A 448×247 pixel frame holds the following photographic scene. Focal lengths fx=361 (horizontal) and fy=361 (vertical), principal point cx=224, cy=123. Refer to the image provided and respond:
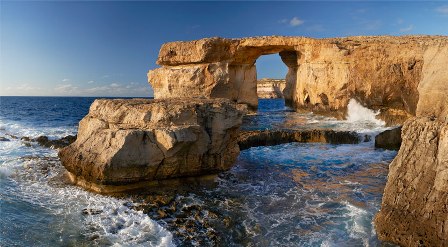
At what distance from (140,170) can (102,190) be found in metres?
1.11

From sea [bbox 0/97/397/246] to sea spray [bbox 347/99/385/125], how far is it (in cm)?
1261

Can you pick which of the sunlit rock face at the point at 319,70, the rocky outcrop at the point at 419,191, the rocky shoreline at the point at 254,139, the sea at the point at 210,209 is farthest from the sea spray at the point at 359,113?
the rocky outcrop at the point at 419,191

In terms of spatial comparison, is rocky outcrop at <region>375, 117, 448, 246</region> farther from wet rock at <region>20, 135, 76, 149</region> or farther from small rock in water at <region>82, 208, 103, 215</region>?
wet rock at <region>20, 135, 76, 149</region>

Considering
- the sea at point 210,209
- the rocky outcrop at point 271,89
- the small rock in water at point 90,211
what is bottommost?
the sea at point 210,209

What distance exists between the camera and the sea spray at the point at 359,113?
24642 millimetres

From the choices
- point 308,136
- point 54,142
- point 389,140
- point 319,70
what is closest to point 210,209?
point 308,136

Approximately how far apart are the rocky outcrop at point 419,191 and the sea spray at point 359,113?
18286 mm

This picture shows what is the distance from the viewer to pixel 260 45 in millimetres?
29562

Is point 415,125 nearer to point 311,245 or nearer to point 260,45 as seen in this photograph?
point 311,245

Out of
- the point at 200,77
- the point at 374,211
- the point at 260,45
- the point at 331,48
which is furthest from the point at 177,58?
the point at 374,211

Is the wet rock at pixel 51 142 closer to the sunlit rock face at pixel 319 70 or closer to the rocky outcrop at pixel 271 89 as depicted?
the sunlit rock face at pixel 319 70

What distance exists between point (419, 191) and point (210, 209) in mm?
4385

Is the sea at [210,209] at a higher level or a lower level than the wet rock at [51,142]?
lower

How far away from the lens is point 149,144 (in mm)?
9344
